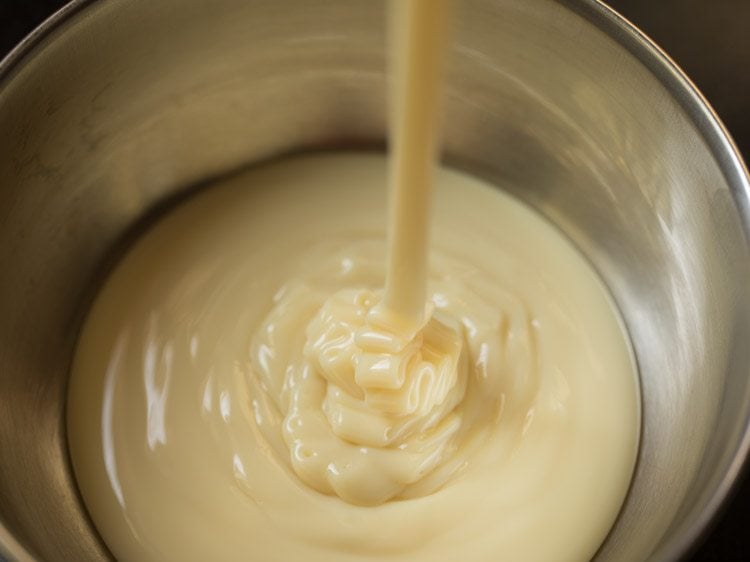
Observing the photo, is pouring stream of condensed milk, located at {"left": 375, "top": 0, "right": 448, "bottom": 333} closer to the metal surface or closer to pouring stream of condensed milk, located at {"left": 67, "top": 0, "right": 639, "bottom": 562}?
pouring stream of condensed milk, located at {"left": 67, "top": 0, "right": 639, "bottom": 562}

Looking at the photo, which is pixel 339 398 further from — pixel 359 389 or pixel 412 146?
pixel 412 146


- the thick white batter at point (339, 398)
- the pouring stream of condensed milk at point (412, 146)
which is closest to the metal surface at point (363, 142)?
the thick white batter at point (339, 398)

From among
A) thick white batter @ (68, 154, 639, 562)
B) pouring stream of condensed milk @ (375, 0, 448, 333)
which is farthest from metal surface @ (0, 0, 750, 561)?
pouring stream of condensed milk @ (375, 0, 448, 333)

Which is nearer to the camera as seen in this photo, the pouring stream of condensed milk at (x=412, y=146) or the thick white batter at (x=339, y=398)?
the pouring stream of condensed milk at (x=412, y=146)

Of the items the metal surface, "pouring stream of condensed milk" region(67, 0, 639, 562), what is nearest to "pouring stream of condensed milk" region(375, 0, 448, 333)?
"pouring stream of condensed milk" region(67, 0, 639, 562)

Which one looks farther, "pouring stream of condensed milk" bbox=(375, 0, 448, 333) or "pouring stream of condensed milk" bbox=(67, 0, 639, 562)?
"pouring stream of condensed milk" bbox=(67, 0, 639, 562)

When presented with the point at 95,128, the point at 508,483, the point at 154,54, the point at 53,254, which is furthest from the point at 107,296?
the point at 508,483

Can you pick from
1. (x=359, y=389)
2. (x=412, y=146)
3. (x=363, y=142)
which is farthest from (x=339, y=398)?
(x=363, y=142)

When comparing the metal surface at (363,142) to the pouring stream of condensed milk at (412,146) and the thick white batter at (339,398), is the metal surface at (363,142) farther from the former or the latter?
the pouring stream of condensed milk at (412,146)
